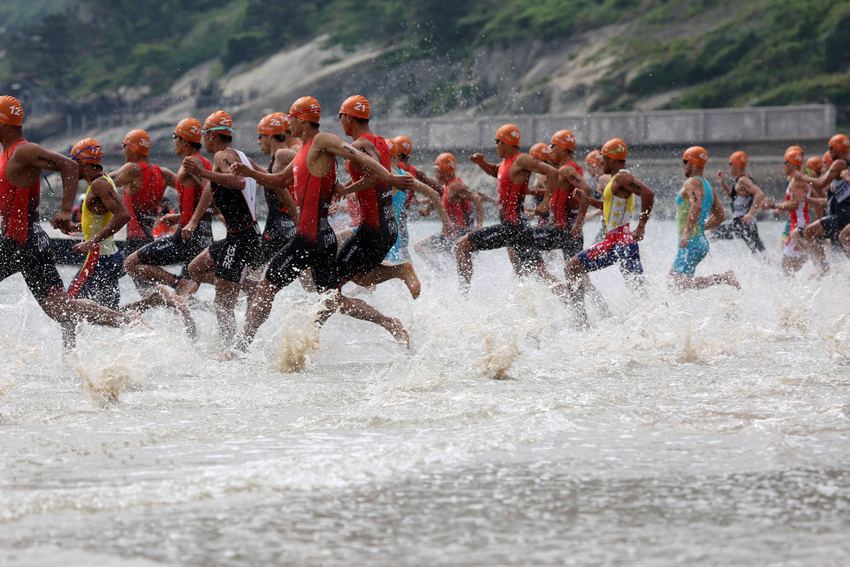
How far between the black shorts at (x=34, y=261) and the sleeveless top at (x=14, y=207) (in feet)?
0.13

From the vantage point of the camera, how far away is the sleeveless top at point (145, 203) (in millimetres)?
12500

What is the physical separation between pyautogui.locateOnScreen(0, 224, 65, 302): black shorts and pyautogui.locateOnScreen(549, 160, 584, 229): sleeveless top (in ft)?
18.7

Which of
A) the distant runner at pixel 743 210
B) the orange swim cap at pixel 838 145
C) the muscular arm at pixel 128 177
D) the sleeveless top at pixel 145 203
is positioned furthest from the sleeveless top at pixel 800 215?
the muscular arm at pixel 128 177

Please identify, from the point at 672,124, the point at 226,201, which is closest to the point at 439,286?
the point at 226,201

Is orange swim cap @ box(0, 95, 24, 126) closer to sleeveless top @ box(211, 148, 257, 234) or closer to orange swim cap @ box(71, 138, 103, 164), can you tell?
orange swim cap @ box(71, 138, 103, 164)

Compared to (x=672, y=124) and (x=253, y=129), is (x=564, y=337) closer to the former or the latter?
(x=672, y=124)

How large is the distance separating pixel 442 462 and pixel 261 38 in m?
76.5

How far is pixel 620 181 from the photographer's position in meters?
12.8

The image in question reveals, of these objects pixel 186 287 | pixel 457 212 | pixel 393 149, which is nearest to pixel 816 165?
pixel 457 212

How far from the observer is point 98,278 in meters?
11.4

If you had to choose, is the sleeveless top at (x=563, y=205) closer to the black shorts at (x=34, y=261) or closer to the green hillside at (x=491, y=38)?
the black shorts at (x=34, y=261)

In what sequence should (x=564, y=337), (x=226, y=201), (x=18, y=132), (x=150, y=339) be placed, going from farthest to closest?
1. (x=564, y=337)
2. (x=226, y=201)
3. (x=150, y=339)
4. (x=18, y=132)

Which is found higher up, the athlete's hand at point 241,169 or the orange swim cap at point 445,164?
the orange swim cap at point 445,164

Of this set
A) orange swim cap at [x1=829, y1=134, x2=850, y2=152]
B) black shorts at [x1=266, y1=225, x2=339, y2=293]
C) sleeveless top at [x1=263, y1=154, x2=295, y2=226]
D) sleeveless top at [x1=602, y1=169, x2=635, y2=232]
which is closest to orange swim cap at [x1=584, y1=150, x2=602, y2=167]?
orange swim cap at [x1=829, y1=134, x2=850, y2=152]
